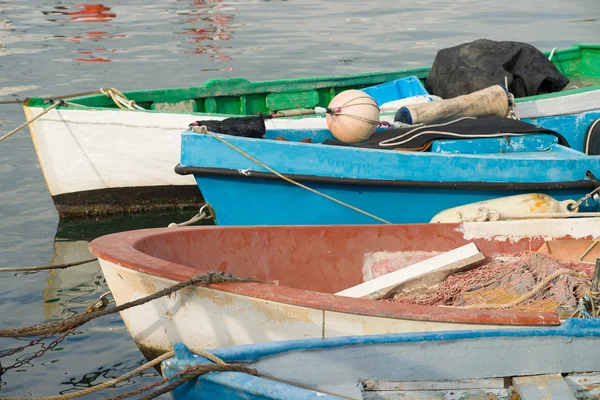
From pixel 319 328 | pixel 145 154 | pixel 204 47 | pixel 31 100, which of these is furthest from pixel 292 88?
pixel 204 47

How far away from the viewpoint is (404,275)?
5480 mm

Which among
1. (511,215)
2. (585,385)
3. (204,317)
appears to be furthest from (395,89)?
(585,385)

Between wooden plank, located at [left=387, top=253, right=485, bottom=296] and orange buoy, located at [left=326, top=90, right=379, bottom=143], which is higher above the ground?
orange buoy, located at [left=326, top=90, right=379, bottom=143]

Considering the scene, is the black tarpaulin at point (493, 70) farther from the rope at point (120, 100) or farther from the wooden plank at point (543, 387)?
the wooden plank at point (543, 387)

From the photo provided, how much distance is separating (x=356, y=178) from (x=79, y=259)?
2669 millimetres

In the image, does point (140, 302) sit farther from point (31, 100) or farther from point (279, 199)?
point (31, 100)

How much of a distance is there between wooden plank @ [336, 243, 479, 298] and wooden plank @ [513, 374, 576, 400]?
128 cm

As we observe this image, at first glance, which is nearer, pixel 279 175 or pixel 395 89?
pixel 279 175

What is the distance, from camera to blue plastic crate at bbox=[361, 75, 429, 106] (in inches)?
365

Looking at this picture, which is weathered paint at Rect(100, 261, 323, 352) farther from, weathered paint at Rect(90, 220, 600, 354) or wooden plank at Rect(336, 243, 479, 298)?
wooden plank at Rect(336, 243, 479, 298)

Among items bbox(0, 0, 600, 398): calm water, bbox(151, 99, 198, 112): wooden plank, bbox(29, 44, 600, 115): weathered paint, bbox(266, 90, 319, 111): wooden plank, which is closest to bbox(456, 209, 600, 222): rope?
bbox(29, 44, 600, 115): weathered paint

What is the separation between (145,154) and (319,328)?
4.24 metres

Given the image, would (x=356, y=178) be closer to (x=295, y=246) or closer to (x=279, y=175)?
(x=279, y=175)

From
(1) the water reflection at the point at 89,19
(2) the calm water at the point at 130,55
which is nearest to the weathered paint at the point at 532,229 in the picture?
(2) the calm water at the point at 130,55
